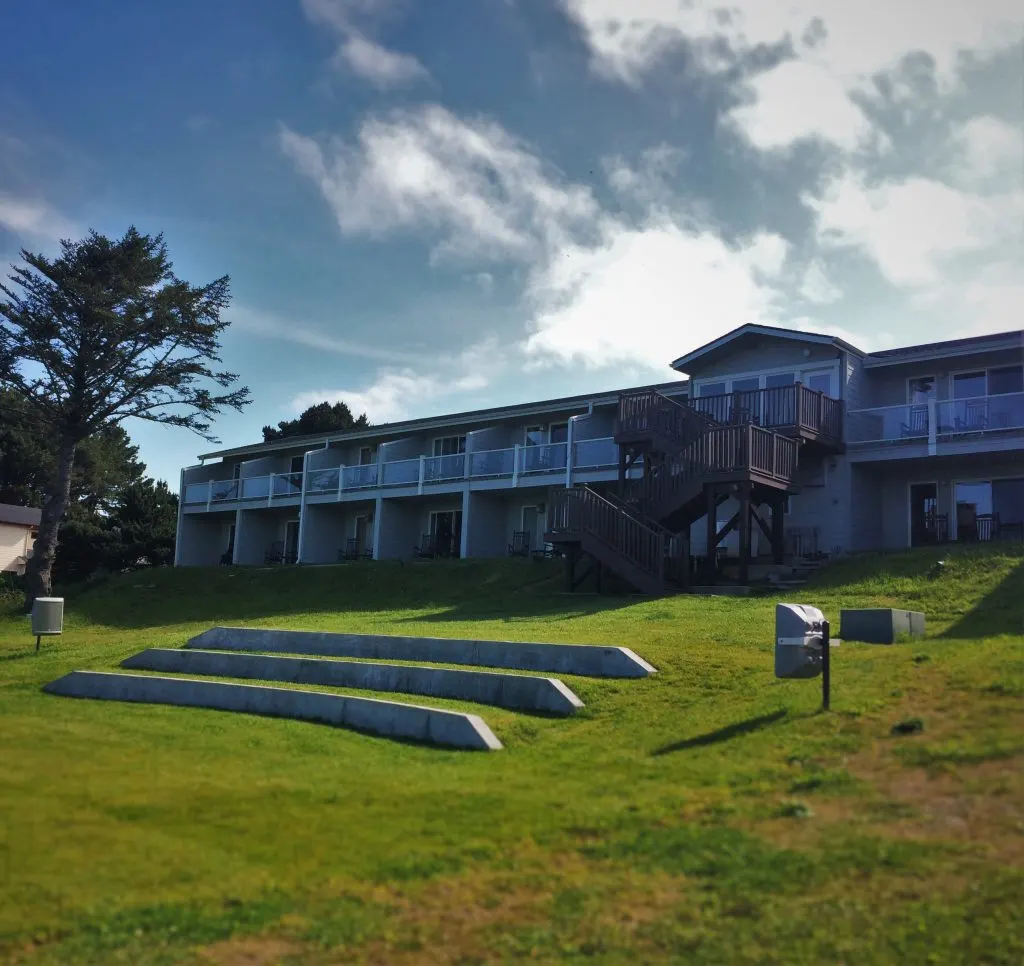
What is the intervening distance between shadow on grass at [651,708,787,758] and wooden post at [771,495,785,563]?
14.1m

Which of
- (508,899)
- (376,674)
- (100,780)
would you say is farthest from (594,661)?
(508,899)

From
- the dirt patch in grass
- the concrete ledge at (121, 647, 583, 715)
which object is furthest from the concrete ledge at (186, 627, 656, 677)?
the dirt patch in grass

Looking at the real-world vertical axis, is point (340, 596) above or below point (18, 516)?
below

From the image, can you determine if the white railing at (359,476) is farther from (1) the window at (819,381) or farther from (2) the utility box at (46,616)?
(2) the utility box at (46,616)

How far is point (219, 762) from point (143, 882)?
3.18 metres

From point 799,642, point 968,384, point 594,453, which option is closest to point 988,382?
point 968,384

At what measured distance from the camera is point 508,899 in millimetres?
5777

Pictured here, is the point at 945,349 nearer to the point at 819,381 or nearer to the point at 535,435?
the point at 819,381

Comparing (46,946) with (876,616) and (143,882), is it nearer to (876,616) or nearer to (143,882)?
(143,882)

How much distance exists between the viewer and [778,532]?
75.8 ft

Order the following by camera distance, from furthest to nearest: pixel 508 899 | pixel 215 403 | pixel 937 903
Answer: pixel 215 403 → pixel 508 899 → pixel 937 903

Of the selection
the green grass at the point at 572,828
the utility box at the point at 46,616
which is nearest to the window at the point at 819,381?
the green grass at the point at 572,828

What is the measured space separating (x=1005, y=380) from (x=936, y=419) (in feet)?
7.35

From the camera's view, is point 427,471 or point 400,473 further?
point 400,473
